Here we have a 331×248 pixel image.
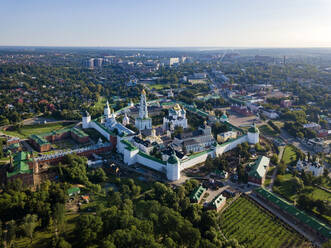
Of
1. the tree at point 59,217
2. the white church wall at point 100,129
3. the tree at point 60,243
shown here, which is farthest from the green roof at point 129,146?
the tree at point 60,243

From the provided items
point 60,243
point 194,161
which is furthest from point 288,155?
point 60,243

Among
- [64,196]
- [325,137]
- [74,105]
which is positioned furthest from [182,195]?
[74,105]

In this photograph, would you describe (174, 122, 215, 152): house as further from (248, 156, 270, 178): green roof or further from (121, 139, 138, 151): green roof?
(248, 156, 270, 178): green roof

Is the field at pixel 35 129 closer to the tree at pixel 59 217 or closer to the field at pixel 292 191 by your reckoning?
the tree at pixel 59 217

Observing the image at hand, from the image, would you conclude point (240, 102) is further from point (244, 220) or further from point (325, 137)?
point (244, 220)

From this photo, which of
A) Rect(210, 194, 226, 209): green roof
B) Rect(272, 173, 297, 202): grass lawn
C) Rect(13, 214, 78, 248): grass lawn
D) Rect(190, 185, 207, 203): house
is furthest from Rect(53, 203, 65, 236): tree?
Rect(272, 173, 297, 202): grass lawn

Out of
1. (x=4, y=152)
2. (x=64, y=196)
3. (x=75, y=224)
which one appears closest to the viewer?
(x=75, y=224)
